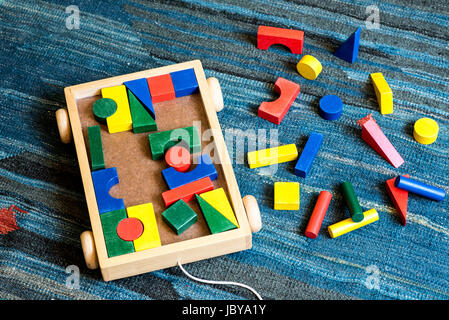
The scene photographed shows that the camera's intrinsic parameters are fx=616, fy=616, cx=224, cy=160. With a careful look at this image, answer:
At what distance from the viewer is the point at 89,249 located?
46.1 inches

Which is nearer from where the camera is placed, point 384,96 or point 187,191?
point 187,191

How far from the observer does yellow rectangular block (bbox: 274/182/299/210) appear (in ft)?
4.18

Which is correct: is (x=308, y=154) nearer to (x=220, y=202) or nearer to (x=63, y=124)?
(x=220, y=202)

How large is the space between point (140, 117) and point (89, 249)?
0.30 metres

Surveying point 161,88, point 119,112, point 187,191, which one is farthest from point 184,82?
point 187,191

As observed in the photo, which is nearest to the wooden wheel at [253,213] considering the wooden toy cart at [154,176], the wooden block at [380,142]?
the wooden toy cart at [154,176]

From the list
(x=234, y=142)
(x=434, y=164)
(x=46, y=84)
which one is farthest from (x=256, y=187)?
(x=46, y=84)

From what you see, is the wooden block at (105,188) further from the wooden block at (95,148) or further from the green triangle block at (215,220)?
the green triangle block at (215,220)

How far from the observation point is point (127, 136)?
1306mm

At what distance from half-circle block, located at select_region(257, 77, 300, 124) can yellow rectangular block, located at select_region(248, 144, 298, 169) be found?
8 cm

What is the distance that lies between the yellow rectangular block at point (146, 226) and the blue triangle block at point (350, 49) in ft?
2.00

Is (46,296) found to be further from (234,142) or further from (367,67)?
(367,67)

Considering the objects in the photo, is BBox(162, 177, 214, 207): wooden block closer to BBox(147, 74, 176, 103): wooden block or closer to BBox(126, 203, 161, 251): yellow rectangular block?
BBox(126, 203, 161, 251): yellow rectangular block

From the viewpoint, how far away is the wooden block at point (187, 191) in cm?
122
